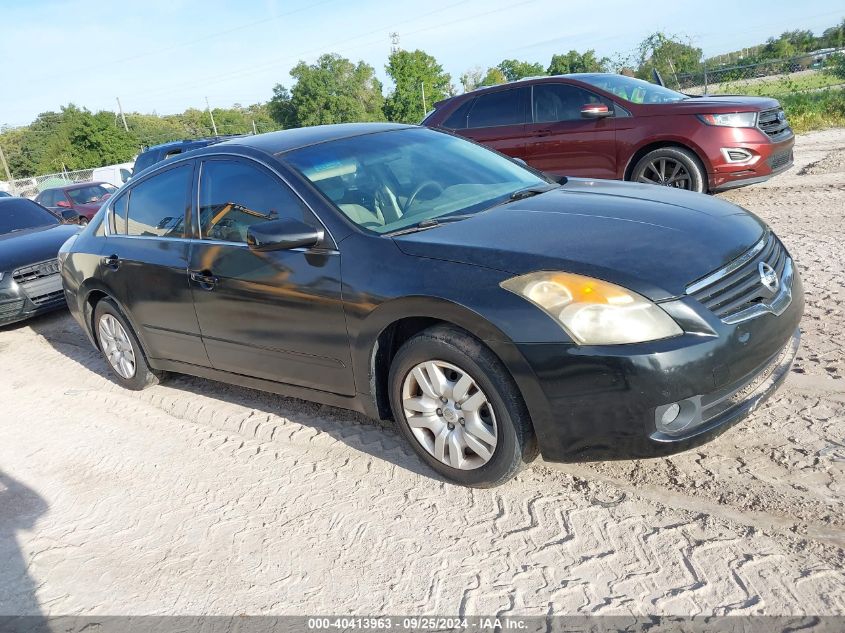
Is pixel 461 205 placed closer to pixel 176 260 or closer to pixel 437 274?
pixel 437 274

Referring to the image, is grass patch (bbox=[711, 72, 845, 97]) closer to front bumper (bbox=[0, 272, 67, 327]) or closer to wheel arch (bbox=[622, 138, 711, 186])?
wheel arch (bbox=[622, 138, 711, 186])

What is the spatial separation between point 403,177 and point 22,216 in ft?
23.9

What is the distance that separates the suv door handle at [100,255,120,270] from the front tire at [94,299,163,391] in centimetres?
31

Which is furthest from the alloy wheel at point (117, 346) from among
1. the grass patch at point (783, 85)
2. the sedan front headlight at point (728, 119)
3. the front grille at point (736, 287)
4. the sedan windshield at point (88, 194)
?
the grass patch at point (783, 85)

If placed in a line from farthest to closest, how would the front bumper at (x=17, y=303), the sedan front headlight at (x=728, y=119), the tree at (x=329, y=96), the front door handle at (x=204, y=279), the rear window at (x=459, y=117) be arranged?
the tree at (x=329, y=96), the rear window at (x=459, y=117), the sedan front headlight at (x=728, y=119), the front bumper at (x=17, y=303), the front door handle at (x=204, y=279)

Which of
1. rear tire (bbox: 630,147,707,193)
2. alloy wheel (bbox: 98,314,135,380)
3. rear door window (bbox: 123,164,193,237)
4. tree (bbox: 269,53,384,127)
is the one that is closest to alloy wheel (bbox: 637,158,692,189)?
rear tire (bbox: 630,147,707,193)

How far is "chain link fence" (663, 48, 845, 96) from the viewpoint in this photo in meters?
19.3

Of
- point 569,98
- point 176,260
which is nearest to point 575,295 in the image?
point 176,260

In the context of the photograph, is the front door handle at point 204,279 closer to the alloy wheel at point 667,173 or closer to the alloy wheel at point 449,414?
the alloy wheel at point 449,414

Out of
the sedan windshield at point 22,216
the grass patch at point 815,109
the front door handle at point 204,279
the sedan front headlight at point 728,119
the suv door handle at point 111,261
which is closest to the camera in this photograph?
the front door handle at point 204,279

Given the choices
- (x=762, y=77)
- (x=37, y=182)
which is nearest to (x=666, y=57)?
(x=762, y=77)

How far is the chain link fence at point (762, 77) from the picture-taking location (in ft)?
63.4

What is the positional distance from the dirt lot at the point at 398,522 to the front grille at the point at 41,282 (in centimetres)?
350

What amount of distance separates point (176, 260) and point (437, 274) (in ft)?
6.59
